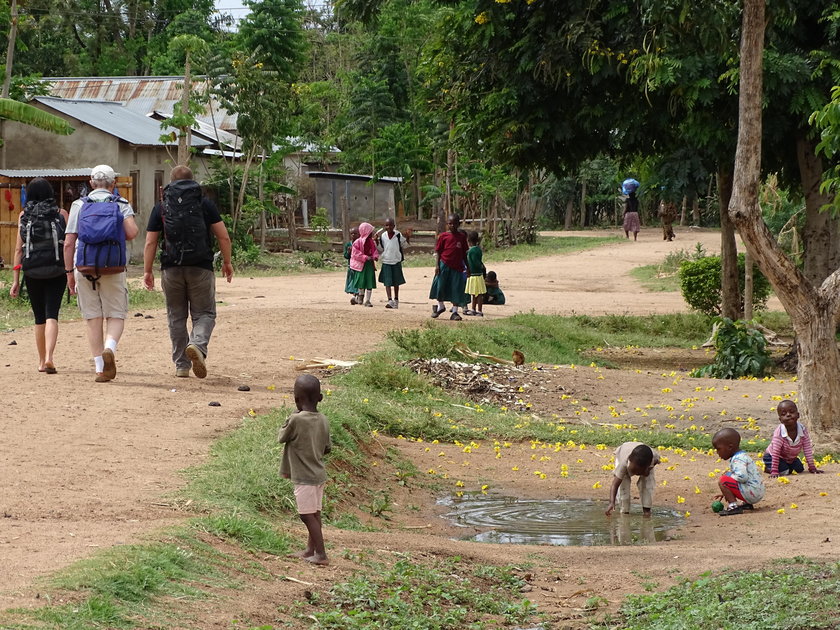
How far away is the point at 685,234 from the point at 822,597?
139 ft

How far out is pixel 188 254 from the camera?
36.9 ft

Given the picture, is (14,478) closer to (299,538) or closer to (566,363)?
(299,538)

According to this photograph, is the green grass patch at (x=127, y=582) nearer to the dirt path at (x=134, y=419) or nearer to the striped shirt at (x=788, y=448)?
the dirt path at (x=134, y=419)

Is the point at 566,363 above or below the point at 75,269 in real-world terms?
below

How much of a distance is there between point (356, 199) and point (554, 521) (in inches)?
1446

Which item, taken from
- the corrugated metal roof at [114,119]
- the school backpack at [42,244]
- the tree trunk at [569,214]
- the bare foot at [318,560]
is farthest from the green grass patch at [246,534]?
the tree trunk at [569,214]

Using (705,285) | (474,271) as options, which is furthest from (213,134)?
(705,285)

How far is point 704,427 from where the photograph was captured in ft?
40.5

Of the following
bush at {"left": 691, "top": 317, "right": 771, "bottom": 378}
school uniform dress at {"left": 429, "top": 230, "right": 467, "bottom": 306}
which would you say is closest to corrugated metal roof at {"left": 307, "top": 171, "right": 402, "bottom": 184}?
school uniform dress at {"left": 429, "top": 230, "right": 467, "bottom": 306}

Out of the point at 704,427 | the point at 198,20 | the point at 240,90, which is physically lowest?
the point at 704,427

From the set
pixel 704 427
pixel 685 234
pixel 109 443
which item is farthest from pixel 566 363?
pixel 685 234

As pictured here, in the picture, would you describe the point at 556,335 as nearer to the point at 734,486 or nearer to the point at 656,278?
the point at 734,486

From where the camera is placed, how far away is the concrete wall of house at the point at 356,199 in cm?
4391

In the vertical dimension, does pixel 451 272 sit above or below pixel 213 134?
below
